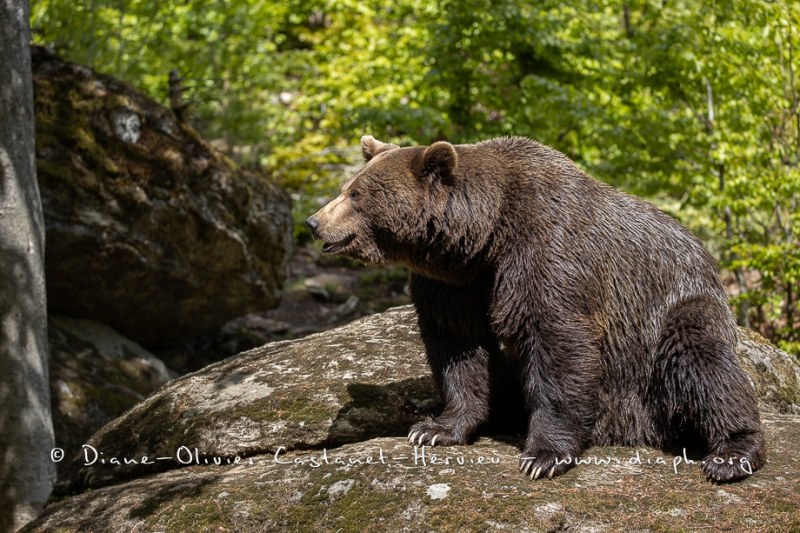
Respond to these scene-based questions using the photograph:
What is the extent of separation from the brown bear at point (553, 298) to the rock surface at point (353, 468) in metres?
0.25

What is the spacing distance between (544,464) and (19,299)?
13.4ft

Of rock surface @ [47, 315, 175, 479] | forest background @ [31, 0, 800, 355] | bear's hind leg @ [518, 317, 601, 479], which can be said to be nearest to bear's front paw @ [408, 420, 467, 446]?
bear's hind leg @ [518, 317, 601, 479]

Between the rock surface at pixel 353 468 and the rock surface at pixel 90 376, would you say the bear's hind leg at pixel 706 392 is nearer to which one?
the rock surface at pixel 353 468

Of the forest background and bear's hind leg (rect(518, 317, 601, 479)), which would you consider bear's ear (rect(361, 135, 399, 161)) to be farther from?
the forest background

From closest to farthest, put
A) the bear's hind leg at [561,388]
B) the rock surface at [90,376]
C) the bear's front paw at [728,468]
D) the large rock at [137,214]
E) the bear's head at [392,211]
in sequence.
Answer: the bear's front paw at [728,468], the bear's hind leg at [561,388], the bear's head at [392,211], the rock surface at [90,376], the large rock at [137,214]

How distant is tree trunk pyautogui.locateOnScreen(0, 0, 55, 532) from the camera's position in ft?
20.8

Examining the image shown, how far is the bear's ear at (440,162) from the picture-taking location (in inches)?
199

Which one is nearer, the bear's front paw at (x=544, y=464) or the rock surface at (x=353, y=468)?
the rock surface at (x=353, y=468)

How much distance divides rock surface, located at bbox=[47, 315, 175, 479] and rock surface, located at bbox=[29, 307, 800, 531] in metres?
2.14

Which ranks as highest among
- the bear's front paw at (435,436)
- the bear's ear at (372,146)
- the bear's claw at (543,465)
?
the bear's ear at (372,146)

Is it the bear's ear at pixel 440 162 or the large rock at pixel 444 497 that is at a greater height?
the bear's ear at pixel 440 162

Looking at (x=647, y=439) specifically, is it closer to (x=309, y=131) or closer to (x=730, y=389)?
(x=730, y=389)

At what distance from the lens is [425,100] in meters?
14.2

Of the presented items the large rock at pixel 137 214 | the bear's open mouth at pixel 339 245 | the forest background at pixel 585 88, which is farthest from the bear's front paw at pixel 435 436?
the forest background at pixel 585 88
